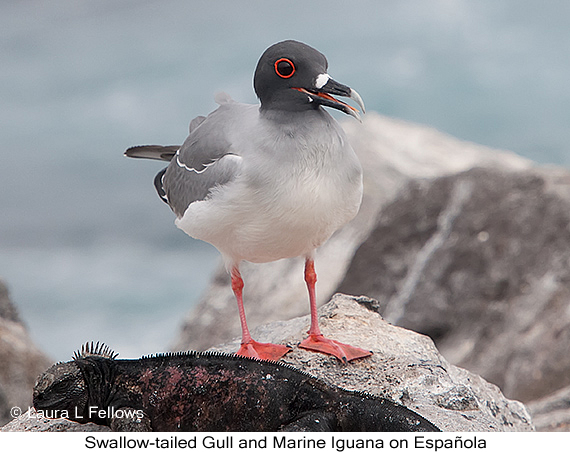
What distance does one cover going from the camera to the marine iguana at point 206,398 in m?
4.36

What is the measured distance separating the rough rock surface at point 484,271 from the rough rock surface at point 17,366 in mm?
5276

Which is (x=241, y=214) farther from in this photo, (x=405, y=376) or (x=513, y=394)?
(x=513, y=394)

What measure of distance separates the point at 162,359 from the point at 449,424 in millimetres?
1963

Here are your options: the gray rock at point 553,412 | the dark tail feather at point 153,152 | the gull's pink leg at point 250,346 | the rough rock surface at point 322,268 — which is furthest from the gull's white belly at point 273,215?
the rough rock surface at point 322,268

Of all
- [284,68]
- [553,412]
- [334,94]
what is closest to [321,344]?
[334,94]

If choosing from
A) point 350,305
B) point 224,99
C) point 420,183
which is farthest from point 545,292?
point 224,99

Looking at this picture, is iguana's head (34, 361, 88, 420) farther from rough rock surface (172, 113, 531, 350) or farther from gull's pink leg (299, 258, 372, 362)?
rough rock surface (172, 113, 531, 350)

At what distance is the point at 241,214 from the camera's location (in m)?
5.23

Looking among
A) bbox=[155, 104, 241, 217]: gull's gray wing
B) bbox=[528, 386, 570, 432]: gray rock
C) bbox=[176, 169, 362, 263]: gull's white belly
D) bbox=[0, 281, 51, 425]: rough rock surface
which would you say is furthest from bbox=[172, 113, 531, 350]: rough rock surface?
bbox=[176, 169, 362, 263]: gull's white belly

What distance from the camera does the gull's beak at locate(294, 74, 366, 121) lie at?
16.2 ft

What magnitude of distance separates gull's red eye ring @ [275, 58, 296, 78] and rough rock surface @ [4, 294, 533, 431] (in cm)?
223

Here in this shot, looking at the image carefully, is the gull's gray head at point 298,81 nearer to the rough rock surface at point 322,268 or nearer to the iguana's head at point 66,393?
the iguana's head at point 66,393

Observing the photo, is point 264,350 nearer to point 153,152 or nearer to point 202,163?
point 202,163

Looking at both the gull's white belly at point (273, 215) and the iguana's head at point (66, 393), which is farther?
the gull's white belly at point (273, 215)
